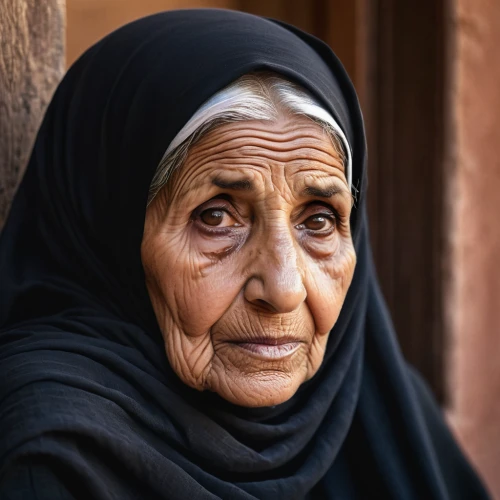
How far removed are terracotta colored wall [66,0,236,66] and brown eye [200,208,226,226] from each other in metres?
1.94

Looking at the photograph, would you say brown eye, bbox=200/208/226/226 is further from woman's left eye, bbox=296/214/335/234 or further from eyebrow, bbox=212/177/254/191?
woman's left eye, bbox=296/214/335/234

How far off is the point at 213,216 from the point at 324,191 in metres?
0.28

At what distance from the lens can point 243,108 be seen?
204cm

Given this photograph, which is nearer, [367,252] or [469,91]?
[367,252]

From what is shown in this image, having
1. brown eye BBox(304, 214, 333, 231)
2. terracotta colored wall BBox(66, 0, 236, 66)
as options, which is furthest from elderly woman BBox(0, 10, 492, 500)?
terracotta colored wall BBox(66, 0, 236, 66)

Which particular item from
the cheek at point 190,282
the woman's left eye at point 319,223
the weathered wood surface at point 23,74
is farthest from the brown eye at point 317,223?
the weathered wood surface at point 23,74

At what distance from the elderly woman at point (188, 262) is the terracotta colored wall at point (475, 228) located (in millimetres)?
1775

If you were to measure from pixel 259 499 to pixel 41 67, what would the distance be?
1.45m

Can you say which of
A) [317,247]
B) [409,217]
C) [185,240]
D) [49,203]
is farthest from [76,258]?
[409,217]

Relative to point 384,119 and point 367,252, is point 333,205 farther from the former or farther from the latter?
point 384,119

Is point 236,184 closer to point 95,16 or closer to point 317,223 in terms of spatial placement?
point 317,223

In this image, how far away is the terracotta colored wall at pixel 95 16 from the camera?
3.76 metres

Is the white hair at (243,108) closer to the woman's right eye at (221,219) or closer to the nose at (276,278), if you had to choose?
the woman's right eye at (221,219)

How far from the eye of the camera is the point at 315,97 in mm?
2131
